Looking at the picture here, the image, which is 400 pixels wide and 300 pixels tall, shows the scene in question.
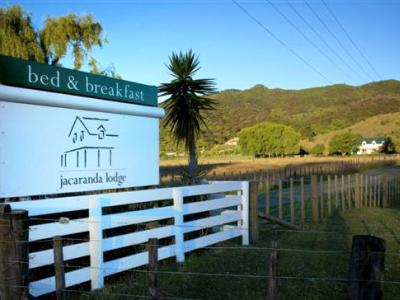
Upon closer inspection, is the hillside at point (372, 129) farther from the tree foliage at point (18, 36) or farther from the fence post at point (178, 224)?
the fence post at point (178, 224)

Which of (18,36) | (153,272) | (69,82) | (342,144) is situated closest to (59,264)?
(153,272)

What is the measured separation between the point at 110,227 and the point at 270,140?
11452 cm

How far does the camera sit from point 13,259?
4887 mm

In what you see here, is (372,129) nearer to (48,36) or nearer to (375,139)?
(375,139)

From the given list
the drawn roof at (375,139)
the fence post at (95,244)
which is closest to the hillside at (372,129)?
the drawn roof at (375,139)

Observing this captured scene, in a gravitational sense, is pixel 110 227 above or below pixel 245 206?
above

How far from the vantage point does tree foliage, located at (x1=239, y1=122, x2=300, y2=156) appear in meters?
118

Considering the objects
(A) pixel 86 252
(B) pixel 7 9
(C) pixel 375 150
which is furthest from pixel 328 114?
(A) pixel 86 252

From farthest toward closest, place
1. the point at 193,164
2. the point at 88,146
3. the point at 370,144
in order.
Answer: the point at 370,144, the point at 193,164, the point at 88,146

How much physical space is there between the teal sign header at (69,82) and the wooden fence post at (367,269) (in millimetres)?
4359

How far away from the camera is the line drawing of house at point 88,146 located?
671 centimetres

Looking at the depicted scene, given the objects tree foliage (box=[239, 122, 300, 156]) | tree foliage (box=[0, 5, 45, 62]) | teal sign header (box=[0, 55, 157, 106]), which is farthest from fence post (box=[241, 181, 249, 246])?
tree foliage (box=[239, 122, 300, 156])

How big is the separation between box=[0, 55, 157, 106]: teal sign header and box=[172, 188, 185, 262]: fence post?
165 centimetres

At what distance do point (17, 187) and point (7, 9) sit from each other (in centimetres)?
1525
